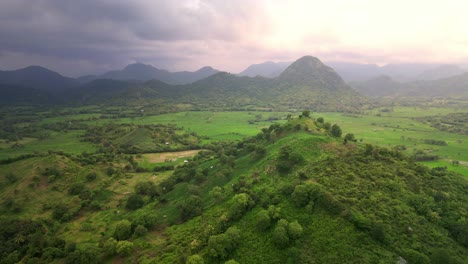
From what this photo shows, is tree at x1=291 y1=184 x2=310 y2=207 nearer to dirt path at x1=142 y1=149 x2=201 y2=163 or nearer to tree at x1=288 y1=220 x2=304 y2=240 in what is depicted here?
tree at x1=288 y1=220 x2=304 y2=240

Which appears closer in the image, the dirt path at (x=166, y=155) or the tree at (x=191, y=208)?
the tree at (x=191, y=208)

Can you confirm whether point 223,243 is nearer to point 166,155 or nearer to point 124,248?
point 124,248

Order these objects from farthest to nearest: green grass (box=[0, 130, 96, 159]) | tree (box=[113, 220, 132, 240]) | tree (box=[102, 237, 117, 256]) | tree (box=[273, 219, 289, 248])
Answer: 1. green grass (box=[0, 130, 96, 159])
2. tree (box=[113, 220, 132, 240])
3. tree (box=[102, 237, 117, 256])
4. tree (box=[273, 219, 289, 248])

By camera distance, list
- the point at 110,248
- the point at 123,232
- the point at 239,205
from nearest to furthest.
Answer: the point at 110,248 < the point at 239,205 < the point at 123,232

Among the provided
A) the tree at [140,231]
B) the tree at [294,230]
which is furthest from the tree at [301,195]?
the tree at [140,231]

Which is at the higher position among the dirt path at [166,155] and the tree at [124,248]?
the tree at [124,248]

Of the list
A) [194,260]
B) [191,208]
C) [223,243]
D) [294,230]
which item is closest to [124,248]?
[191,208]

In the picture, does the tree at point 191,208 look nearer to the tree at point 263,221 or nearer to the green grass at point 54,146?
the tree at point 263,221

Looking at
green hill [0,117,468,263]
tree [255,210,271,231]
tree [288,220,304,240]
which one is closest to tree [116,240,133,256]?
green hill [0,117,468,263]

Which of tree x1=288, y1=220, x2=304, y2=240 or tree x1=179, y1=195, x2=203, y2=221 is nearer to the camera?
tree x1=288, y1=220, x2=304, y2=240
